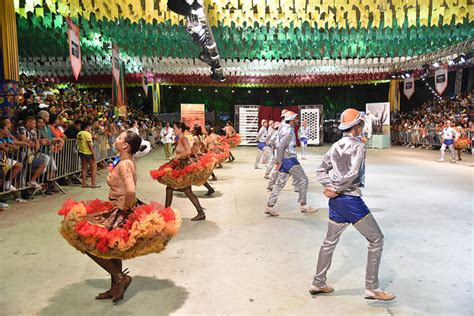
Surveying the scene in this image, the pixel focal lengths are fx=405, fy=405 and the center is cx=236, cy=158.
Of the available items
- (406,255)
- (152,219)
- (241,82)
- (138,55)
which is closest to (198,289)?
(152,219)

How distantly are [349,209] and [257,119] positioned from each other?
942 inches

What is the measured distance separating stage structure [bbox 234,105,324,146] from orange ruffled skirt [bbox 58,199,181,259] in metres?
23.7

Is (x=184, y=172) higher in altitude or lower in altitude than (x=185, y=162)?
lower

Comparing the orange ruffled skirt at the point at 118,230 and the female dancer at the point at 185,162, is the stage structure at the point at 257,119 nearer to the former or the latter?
the female dancer at the point at 185,162

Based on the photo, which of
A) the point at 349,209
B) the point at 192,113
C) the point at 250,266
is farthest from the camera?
the point at 192,113

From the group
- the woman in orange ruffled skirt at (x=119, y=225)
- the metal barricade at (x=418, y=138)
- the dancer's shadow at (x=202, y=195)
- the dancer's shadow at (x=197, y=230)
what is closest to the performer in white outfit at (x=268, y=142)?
the dancer's shadow at (x=202, y=195)

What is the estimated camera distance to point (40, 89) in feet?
48.2

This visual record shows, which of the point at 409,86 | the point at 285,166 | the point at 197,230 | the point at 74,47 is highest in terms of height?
the point at 74,47

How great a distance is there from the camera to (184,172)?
6273 millimetres

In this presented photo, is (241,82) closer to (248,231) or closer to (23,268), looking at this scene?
(248,231)

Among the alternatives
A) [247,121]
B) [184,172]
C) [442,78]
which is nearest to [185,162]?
[184,172]

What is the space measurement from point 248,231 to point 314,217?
1.47m

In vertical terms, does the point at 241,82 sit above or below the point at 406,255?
above

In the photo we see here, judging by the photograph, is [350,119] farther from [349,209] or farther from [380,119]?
[380,119]
